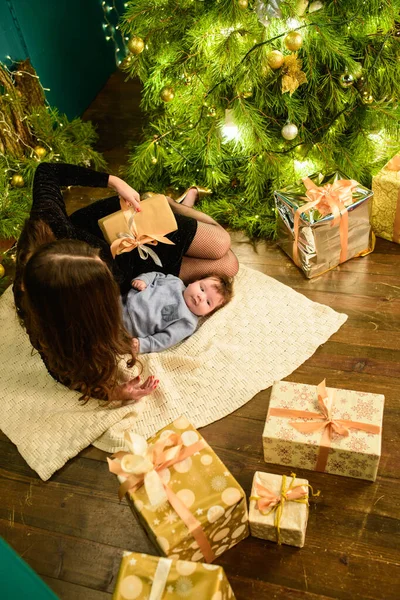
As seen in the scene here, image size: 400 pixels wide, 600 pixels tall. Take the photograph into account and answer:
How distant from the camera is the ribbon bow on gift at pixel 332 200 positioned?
204 centimetres

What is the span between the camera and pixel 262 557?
1458mm

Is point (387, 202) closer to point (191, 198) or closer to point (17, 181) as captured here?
point (191, 198)

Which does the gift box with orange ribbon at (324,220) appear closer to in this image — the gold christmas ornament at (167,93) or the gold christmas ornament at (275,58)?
the gold christmas ornament at (275,58)

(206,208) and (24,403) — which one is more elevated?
(206,208)

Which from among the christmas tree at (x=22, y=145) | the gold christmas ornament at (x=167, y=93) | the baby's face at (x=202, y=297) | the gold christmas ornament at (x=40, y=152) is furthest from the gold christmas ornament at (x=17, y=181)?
the baby's face at (x=202, y=297)

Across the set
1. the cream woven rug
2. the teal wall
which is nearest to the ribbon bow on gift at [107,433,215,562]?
the cream woven rug

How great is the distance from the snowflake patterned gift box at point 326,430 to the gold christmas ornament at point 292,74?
1147mm

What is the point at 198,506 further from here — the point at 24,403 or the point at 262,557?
the point at 24,403

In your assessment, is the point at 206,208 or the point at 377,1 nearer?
the point at 377,1

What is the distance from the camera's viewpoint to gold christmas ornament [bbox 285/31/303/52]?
1.93 m

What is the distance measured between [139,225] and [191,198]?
49 cm

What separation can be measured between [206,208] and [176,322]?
0.73m

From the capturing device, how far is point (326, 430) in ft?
4.96

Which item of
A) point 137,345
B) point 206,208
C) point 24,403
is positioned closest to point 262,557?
point 137,345
